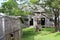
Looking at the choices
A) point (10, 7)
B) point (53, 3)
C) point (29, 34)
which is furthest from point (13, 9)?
point (53, 3)

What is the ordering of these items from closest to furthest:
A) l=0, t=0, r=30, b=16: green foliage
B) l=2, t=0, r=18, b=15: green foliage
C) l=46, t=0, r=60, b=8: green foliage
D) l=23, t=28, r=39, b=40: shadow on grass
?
l=23, t=28, r=39, b=40: shadow on grass → l=46, t=0, r=60, b=8: green foliage → l=0, t=0, r=30, b=16: green foliage → l=2, t=0, r=18, b=15: green foliage

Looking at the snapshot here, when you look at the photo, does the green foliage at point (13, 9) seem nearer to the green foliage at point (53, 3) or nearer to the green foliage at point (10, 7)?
the green foliage at point (10, 7)

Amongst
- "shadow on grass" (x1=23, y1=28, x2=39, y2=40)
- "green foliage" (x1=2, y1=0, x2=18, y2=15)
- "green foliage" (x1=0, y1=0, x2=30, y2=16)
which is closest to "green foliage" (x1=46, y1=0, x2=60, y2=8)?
"green foliage" (x1=0, y1=0, x2=30, y2=16)

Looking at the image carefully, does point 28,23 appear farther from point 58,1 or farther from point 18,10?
point 58,1

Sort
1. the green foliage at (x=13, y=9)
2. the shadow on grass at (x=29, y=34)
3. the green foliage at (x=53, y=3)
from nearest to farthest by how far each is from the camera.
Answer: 1. the shadow on grass at (x=29, y=34)
2. the green foliage at (x=53, y=3)
3. the green foliage at (x=13, y=9)

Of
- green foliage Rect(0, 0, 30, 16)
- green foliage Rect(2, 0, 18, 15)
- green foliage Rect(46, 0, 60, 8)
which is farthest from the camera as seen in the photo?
green foliage Rect(2, 0, 18, 15)

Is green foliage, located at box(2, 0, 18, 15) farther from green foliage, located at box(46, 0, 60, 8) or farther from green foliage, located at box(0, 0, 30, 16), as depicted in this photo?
green foliage, located at box(46, 0, 60, 8)

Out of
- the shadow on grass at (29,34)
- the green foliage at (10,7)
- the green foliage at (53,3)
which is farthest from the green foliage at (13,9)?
the green foliage at (53,3)

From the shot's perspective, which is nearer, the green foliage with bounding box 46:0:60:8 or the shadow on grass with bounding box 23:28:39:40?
the shadow on grass with bounding box 23:28:39:40

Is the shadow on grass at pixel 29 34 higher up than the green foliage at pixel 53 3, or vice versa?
the green foliage at pixel 53 3

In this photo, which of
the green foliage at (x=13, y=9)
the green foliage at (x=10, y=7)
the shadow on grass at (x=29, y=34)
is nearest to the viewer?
the shadow on grass at (x=29, y=34)

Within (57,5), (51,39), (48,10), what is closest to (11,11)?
(48,10)

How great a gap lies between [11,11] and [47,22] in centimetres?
1282

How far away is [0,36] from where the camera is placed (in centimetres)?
1034
